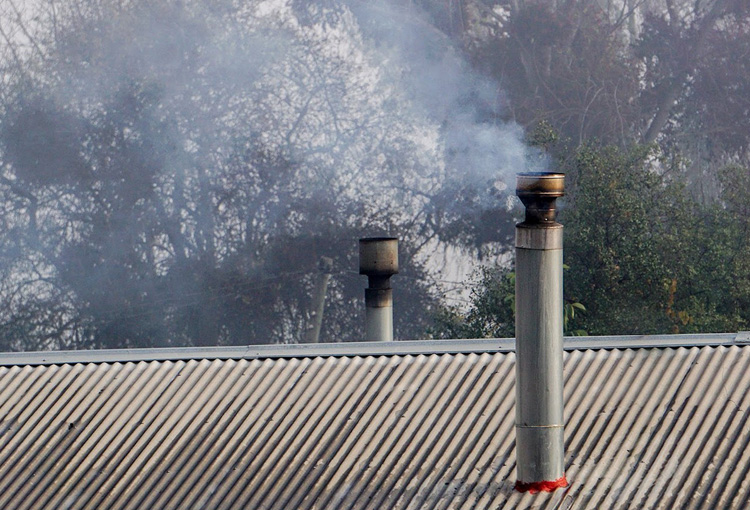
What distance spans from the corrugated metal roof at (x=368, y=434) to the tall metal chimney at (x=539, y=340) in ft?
0.63

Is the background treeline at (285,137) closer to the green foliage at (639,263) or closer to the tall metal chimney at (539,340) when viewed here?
the green foliage at (639,263)

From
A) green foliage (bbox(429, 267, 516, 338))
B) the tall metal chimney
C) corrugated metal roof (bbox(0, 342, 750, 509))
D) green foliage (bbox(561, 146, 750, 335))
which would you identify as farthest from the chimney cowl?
green foliage (bbox(561, 146, 750, 335))

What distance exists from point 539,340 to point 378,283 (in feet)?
20.7

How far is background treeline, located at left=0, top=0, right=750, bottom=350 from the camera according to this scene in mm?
25547

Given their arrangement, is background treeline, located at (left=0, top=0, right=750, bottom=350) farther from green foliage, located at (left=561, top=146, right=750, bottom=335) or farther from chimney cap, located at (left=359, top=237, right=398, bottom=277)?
chimney cap, located at (left=359, top=237, right=398, bottom=277)

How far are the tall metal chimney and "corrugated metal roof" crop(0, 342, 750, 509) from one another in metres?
0.19

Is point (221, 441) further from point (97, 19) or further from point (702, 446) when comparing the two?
point (97, 19)

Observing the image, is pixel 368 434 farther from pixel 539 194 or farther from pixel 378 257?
pixel 378 257

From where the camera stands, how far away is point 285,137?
26.5 meters

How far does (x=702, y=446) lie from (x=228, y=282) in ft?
66.7

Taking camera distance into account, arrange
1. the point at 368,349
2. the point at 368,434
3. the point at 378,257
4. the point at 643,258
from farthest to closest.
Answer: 1. the point at 643,258
2. the point at 378,257
3. the point at 368,349
4. the point at 368,434

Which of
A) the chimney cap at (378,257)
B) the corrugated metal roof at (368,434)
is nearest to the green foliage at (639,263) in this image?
the chimney cap at (378,257)

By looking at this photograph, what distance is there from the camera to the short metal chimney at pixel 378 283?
39.7ft

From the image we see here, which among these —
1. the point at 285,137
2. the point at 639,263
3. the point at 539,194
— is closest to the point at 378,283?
the point at 539,194
